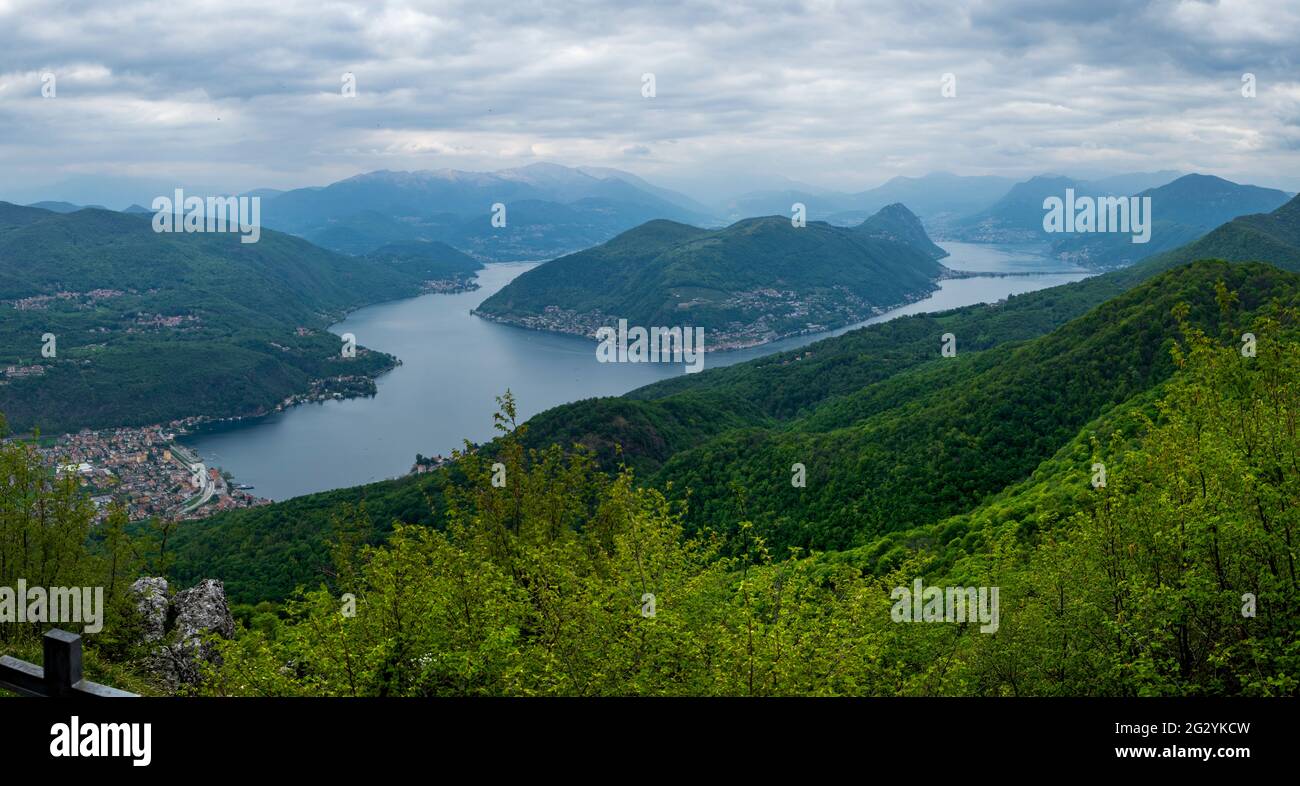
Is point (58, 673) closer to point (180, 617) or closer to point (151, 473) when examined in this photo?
point (180, 617)

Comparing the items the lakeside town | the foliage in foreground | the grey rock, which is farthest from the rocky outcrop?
the lakeside town

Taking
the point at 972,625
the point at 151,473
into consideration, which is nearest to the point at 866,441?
the point at 972,625

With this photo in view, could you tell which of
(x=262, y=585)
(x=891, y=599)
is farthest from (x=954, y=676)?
(x=262, y=585)

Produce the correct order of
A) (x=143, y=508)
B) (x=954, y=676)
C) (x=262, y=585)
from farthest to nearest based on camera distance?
(x=143, y=508)
(x=262, y=585)
(x=954, y=676)

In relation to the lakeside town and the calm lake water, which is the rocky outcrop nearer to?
the lakeside town
